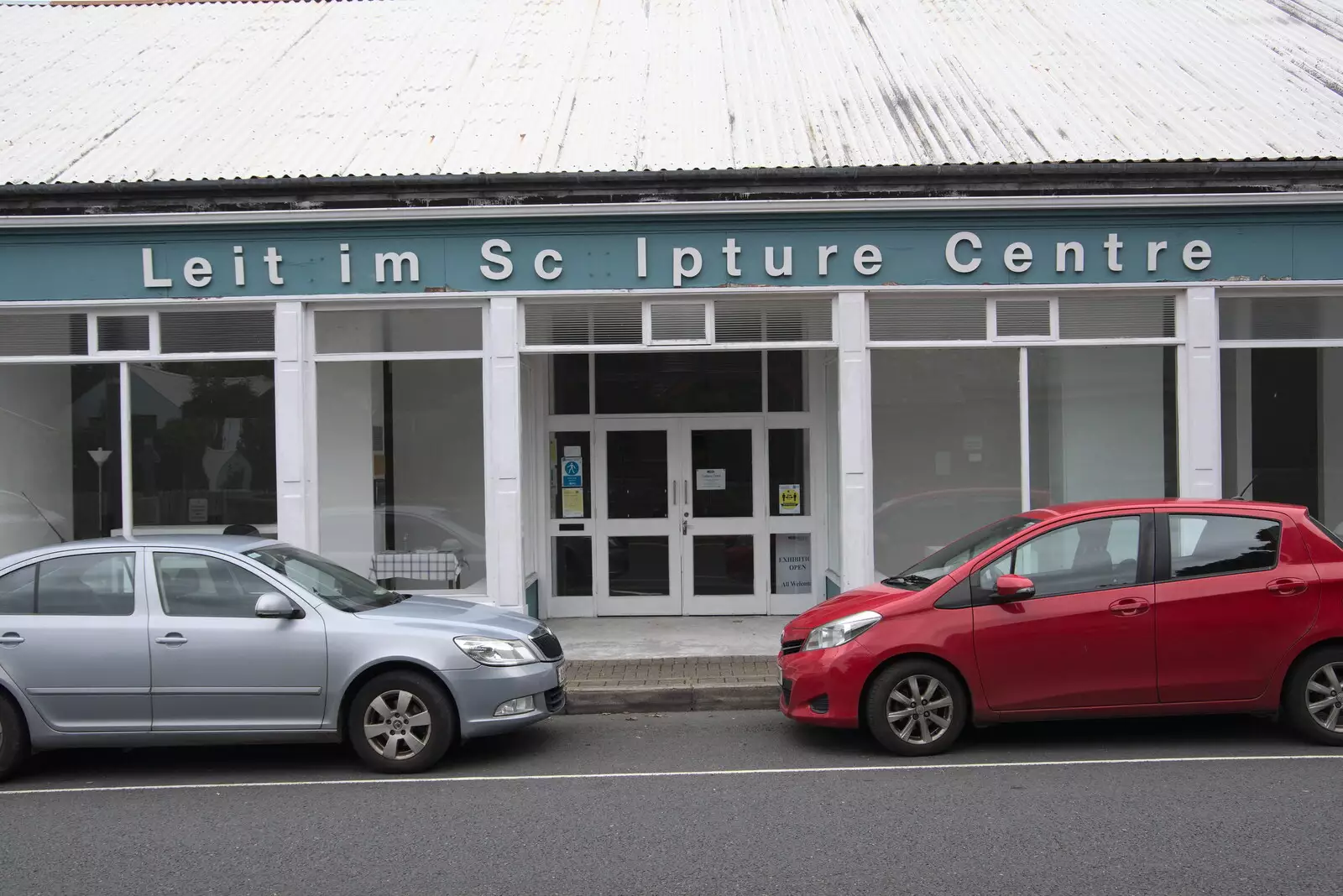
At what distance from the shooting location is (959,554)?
7320 millimetres

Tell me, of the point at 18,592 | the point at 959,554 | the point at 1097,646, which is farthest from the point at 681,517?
the point at 18,592

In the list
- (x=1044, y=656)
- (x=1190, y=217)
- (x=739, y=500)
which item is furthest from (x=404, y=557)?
(x=1190, y=217)

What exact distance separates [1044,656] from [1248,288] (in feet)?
17.7

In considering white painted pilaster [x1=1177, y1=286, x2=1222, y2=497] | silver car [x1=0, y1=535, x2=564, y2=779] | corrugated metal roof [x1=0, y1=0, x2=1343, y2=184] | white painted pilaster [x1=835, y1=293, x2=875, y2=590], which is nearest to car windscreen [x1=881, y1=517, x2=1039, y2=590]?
white painted pilaster [x1=835, y1=293, x2=875, y2=590]

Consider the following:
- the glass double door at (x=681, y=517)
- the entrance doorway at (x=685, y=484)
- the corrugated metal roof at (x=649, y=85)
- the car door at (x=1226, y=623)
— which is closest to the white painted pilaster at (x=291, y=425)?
the corrugated metal roof at (x=649, y=85)

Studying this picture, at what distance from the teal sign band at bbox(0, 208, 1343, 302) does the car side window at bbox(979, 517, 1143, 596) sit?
3627mm

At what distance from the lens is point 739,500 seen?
38.7 ft

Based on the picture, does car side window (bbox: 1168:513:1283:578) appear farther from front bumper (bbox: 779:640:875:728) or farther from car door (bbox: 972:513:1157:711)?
front bumper (bbox: 779:640:875:728)

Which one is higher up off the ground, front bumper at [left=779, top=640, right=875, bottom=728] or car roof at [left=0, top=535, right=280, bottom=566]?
car roof at [left=0, top=535, right=280, bottom=566]

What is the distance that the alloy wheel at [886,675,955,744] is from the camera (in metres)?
6.63

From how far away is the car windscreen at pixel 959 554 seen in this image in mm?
7059

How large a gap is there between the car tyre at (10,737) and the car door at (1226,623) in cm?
703

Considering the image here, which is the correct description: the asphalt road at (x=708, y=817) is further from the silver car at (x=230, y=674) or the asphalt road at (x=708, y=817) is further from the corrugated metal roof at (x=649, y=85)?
the corrugated metal roof at (x=649, y=85)

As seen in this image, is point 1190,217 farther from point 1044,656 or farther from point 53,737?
point 53,737
